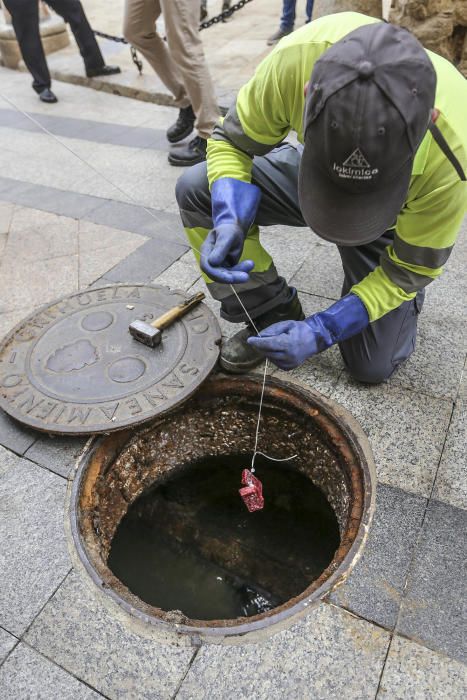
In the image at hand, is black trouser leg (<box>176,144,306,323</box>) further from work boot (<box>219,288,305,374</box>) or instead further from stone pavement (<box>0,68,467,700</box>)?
stone pavement (<box>0,68,467,700</box>)

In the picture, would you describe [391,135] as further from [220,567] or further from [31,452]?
[220,567]

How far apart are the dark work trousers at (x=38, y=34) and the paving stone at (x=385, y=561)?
5767 mm

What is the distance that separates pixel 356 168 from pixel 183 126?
3582mm

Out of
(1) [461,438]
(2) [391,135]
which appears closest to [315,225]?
(2) [391,135]

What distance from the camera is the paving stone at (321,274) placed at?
117 inches

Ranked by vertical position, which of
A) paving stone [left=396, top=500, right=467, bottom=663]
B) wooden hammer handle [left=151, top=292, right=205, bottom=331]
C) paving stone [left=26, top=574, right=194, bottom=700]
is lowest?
paving stone [left=396, top=500, right=467, bottom=663]

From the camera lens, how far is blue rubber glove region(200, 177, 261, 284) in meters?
1.99

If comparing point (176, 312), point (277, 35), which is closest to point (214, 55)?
point (277, 35)

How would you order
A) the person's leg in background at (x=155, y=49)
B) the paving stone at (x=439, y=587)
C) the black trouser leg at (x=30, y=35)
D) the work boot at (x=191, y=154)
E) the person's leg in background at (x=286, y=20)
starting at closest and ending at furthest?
the paving stone at (x=439, y=587)
the person's leg in background at (x=155, y=49)
the work boot at (x=191, y=154)
the black trouser leg at (x=30, y=35)
the person's leg in background at (x=286, y=20)

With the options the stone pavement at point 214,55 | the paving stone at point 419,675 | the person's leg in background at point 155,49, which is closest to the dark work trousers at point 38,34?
the stone pavement at point 214,55

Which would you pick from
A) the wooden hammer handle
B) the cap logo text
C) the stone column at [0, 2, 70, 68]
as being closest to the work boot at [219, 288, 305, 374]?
the wooden hammer handle

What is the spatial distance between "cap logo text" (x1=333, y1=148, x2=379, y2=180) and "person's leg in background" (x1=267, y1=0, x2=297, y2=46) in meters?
6.45

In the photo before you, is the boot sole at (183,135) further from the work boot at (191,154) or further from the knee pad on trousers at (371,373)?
the knee pad on trousers at (371,373)

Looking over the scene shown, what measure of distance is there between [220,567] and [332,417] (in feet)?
3.18
